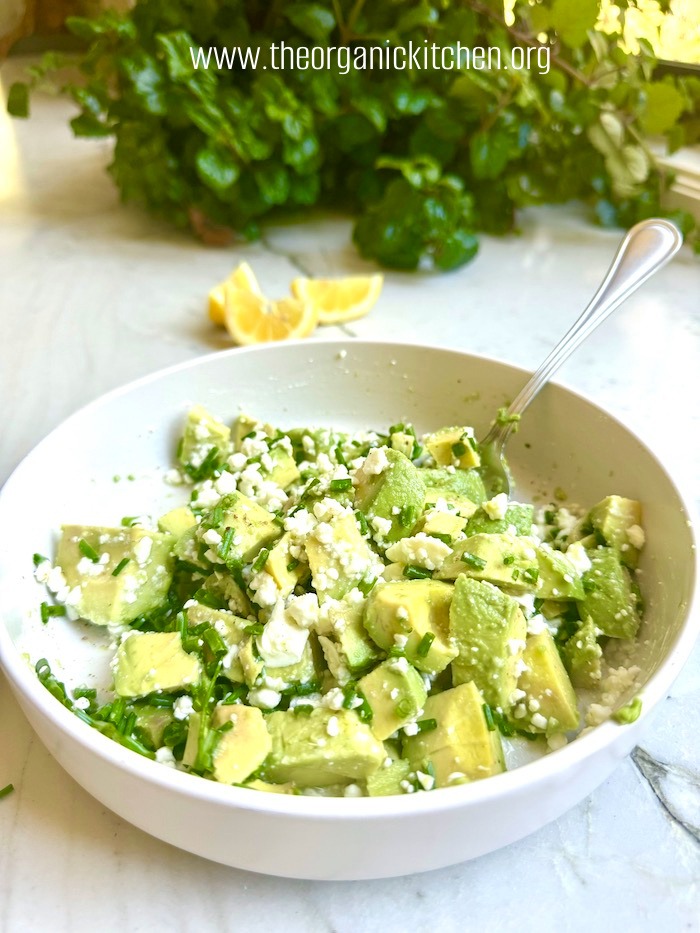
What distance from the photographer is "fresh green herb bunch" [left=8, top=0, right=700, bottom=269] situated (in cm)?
154

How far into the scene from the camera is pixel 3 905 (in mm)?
645

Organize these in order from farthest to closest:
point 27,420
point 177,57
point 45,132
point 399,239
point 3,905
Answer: point 45,132, point 399,239, point 177,57, point 27,420, point 3,905

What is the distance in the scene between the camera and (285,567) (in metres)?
0.79

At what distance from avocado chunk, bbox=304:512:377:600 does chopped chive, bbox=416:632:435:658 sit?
103 mm

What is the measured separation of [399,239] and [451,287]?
0.48 ft

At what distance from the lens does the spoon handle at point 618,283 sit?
105 cm

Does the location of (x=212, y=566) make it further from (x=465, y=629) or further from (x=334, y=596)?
(x=465, y=629)

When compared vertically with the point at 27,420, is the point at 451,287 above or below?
above

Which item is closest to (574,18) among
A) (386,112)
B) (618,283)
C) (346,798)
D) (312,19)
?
(386,112)

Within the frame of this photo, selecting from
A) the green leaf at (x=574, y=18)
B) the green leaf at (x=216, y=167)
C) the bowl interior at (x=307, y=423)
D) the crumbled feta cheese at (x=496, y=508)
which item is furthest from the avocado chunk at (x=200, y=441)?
the green leaf at (x=574, y=18)

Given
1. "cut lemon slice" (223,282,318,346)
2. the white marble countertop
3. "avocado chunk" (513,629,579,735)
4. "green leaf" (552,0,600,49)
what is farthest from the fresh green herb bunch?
"avocado chunk" (513,629,579,735)

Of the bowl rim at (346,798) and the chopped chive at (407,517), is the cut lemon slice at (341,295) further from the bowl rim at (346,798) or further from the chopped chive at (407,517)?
the bowl rim at (346,798)

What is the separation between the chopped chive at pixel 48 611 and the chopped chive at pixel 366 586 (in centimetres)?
33

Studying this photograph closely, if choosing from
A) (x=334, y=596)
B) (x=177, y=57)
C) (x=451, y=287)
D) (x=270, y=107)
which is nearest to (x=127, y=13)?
(x=177, y=57)
